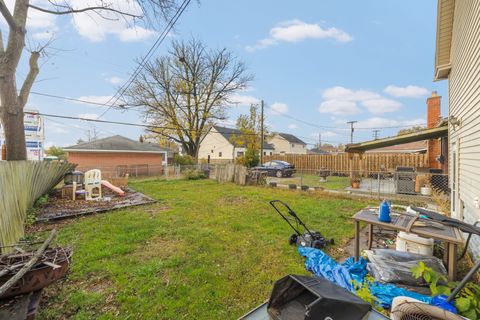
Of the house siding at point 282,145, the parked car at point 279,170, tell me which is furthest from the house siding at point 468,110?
the house siding at point 282,145

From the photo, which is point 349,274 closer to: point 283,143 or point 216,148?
point 216,148

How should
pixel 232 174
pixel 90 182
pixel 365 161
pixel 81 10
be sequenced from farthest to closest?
pixel 365 161, pixel 232 174, pixel 90 182, pixel 81 10

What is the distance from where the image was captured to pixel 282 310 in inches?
57.3

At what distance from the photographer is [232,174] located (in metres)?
13.9

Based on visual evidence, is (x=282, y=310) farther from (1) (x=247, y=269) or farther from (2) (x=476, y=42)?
(2) (x=476, y=42)

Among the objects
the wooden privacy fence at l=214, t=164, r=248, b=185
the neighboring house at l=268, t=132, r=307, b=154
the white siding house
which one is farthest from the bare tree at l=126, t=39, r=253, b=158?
the neighboring house at l=268, t=132, r=307, b=154

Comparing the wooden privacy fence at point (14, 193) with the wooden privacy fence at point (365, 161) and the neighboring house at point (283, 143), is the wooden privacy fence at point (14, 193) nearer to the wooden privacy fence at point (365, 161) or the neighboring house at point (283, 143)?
the wooden privacy fence at point (365, 161)

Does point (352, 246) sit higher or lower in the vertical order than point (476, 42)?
lower

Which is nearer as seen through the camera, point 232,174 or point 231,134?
point 232,174

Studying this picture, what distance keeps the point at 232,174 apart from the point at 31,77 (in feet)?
33.0

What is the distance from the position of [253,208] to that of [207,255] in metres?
3.65

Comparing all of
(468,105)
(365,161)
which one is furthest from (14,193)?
(365,161)

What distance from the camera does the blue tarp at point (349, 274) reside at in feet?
8.01

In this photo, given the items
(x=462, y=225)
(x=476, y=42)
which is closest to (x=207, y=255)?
(x=462, y=225)
